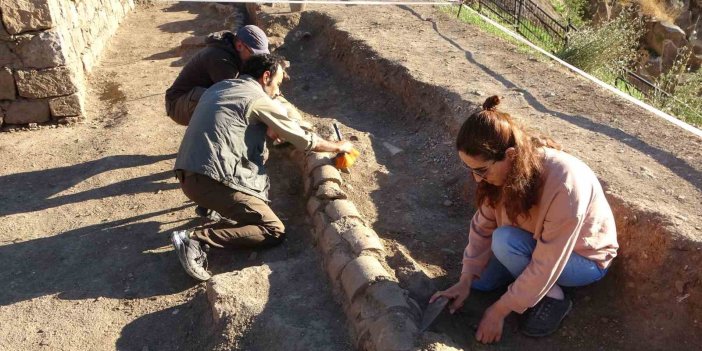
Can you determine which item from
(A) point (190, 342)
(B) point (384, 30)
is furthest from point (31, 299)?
(B) point (384, 30)

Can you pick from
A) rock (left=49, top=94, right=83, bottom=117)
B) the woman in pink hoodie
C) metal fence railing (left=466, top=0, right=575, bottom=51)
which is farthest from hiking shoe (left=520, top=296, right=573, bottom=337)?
metal fence railing (left=466, top=0, right=575, bottom=51)

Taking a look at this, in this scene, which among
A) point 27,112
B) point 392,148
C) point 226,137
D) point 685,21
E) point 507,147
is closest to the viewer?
point 507,147

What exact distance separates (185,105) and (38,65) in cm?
187

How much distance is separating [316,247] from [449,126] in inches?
67.7

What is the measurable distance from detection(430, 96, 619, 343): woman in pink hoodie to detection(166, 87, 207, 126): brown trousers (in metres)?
2.60

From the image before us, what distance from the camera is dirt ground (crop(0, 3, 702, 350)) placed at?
9.88ft

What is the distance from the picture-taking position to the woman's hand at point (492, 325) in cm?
270

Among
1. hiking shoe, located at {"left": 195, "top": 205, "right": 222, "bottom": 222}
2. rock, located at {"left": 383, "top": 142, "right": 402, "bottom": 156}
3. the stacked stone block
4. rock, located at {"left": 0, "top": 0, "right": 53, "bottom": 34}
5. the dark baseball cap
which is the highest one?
the dark baseball cap

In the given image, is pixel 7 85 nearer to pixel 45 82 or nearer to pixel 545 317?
pixel 45 82

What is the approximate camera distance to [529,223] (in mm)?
2740

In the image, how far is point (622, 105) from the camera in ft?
15.5

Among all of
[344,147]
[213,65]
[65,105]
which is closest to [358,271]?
[344,147]

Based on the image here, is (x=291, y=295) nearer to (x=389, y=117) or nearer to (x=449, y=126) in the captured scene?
(x=449, y=126)

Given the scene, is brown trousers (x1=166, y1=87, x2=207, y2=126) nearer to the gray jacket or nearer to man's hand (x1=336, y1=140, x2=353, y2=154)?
the gray jacket
